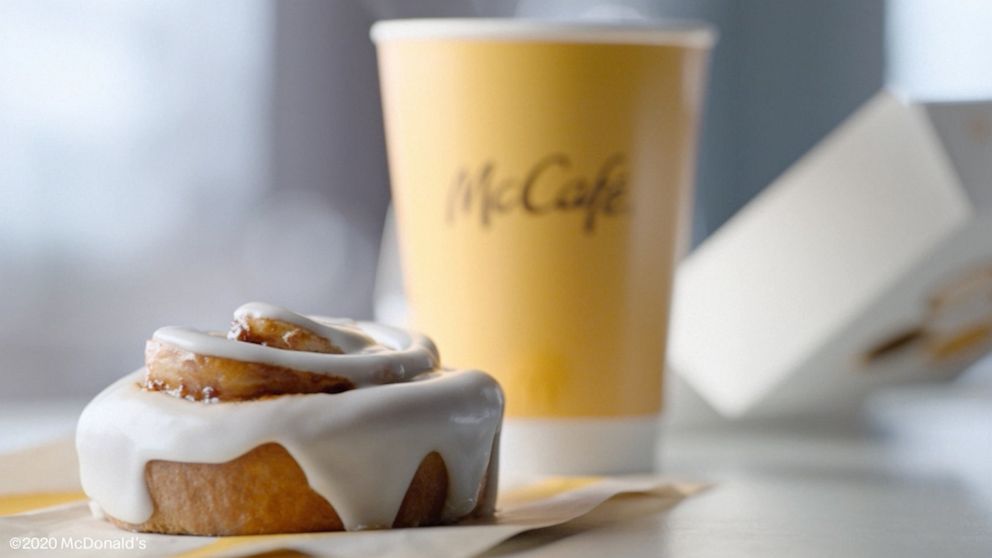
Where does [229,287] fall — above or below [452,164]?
below

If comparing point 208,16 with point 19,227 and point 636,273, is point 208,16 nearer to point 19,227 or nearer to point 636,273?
point 19,227

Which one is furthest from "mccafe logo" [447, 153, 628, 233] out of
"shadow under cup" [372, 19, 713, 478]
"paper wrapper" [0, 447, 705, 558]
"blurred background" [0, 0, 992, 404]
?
"blurred background" [0, 0, 992, 404]

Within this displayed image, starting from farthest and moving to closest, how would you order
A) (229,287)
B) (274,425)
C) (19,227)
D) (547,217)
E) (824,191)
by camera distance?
(229,287)
(19,227)
(824,191)
(547,217)
(274,425)

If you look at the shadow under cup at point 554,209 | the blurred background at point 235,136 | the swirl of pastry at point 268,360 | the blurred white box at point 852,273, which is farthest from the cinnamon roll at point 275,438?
the blurred background at point 235,136

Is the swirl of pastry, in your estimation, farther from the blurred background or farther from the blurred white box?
the blurred background

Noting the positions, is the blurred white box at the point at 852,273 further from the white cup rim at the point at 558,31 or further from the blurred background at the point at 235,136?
the blurred background at the point at 235,136

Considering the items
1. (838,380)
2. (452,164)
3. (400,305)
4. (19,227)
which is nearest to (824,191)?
(838,380)
